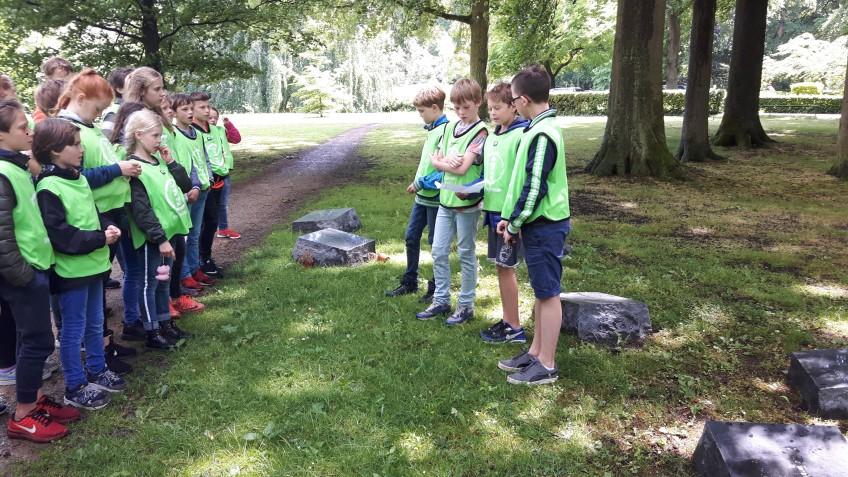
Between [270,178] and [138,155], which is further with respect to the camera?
[270,178]

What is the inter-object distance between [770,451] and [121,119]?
4604mm

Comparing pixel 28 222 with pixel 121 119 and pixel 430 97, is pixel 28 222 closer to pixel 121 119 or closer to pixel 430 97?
pixel 121 119

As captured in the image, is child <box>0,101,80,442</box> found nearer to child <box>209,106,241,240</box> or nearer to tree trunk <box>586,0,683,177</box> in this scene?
child <box>209,106,241,240</box>

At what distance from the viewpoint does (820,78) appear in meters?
44.1

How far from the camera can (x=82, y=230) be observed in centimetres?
345

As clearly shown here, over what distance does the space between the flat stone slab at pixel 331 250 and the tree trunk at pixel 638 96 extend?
7.43m

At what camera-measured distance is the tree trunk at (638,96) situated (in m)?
11.6

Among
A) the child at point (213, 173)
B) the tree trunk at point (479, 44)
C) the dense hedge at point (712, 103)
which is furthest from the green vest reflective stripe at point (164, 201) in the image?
the dense hedge at point (712, 103)

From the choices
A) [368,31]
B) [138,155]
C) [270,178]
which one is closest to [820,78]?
[368,31]

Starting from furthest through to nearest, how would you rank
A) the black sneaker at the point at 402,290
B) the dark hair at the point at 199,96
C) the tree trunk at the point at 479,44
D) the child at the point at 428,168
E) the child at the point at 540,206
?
the tree trunk at the point at 479,44 < the dark hair at the point at 199,96 < the black sneaker at the point at 402,290 < the child at the point at 428,168 < the child at the point at 540,206

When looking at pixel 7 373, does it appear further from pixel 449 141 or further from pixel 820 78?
pixel 820 78

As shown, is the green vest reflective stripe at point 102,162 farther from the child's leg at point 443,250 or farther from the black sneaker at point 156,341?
the child's leg at point 443,250

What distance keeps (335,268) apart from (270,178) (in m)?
7.62

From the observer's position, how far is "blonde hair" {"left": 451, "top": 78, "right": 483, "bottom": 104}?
4.46 metres
